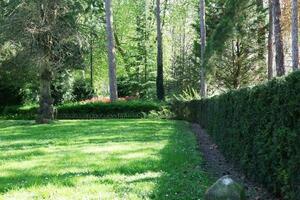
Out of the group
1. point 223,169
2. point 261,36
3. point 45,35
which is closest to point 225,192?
point 223,169

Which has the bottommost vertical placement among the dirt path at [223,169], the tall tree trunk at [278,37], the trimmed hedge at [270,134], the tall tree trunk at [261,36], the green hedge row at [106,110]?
the dirt path at [223,169]

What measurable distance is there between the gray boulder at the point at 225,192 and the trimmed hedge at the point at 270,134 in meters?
0.58

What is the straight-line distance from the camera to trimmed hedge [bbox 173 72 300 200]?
20.0 feet

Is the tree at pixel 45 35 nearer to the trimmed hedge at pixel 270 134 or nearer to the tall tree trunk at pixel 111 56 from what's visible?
the tall tree trunk at pixel 111 56

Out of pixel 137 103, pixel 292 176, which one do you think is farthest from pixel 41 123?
pixel 292 176

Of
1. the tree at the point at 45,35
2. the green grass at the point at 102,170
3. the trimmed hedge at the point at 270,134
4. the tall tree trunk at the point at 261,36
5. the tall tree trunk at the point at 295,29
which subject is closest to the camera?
the trimmed hedge at the point at 270,134

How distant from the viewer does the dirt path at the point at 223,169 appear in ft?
24.9

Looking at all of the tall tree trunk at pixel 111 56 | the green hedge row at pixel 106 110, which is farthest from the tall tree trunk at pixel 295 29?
the tall tree trunk at pixel 111 56

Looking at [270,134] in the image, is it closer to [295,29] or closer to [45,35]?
[295,29]

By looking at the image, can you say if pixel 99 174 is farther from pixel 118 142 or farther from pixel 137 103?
pixel 137 103

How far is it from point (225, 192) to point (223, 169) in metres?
3.90

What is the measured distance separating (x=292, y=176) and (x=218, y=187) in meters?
1.02

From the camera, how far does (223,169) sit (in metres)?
10.3

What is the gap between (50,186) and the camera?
299 inches
